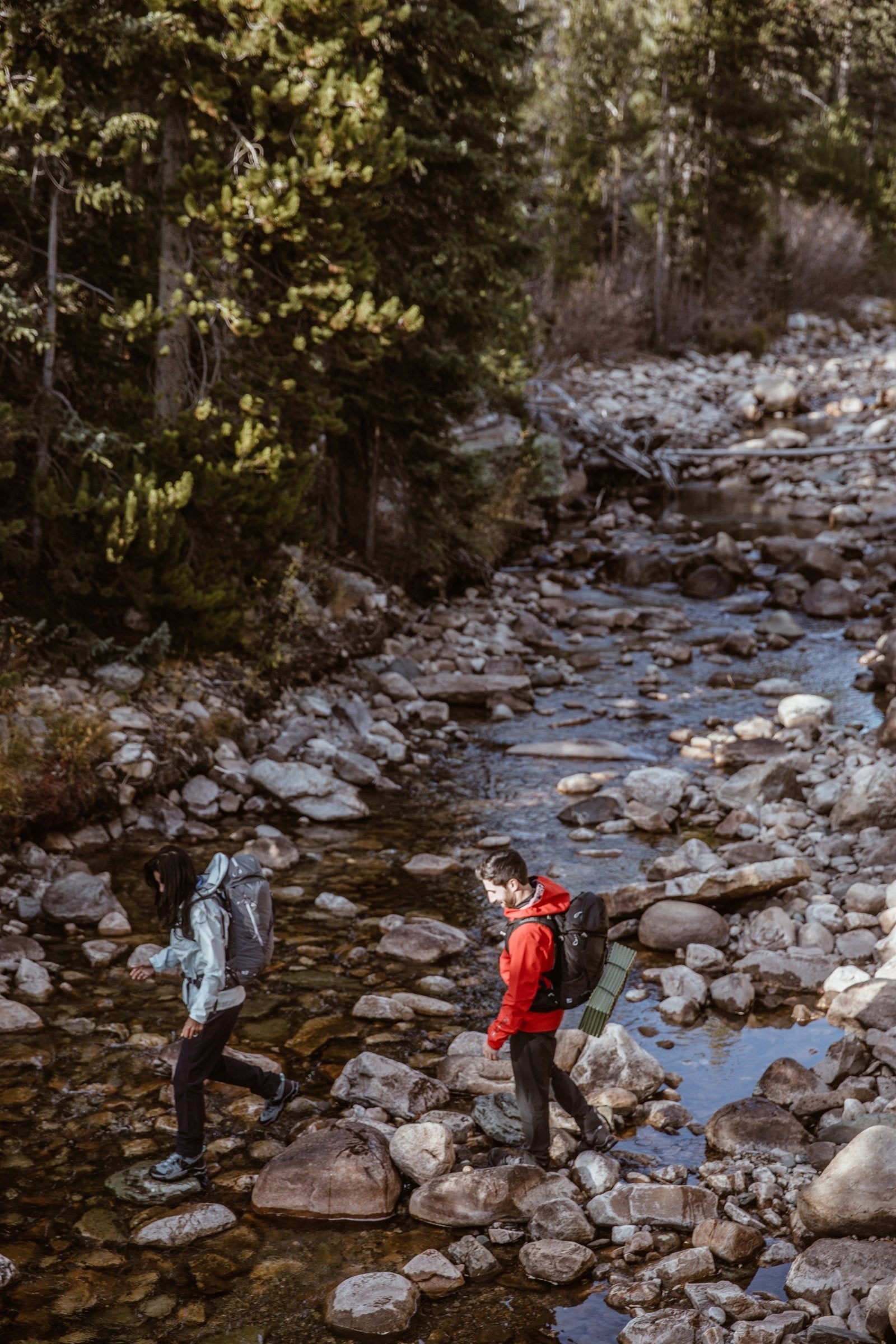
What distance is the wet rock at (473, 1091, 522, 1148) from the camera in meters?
5.62

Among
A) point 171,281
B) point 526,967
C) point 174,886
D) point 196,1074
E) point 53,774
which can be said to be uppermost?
point 171,281

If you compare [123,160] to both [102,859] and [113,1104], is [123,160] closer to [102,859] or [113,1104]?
[102,859]

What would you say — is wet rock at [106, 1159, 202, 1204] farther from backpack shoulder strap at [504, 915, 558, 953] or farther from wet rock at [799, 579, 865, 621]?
wet rock at [799, 579, 865, 621]

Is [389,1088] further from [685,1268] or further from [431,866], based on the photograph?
[431,866]

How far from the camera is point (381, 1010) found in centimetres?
679

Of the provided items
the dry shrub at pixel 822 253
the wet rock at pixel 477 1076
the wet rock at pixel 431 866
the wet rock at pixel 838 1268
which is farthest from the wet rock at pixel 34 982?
the dry shrub at pixel 822 253

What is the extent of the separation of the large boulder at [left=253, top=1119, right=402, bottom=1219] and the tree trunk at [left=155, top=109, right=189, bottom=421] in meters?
7.40

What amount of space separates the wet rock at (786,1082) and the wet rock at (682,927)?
163 centimetres

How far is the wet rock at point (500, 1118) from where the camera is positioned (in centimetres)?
562

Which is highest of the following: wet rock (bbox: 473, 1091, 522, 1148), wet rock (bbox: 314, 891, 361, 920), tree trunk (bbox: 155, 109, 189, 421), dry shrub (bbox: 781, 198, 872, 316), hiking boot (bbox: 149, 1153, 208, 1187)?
dry shrub (bbox: 781, 198, 872, 316)

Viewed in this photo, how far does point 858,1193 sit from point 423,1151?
1886 millimetres

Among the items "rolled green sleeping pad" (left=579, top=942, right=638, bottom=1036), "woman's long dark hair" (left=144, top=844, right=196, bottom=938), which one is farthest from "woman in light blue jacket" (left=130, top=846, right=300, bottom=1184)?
"rolled green sleeping pad" (left=579, top=942, right=638, bottom=1036)

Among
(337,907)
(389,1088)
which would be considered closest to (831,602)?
(337,907)

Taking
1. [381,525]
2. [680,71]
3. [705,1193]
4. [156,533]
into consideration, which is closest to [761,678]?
[381,525]
